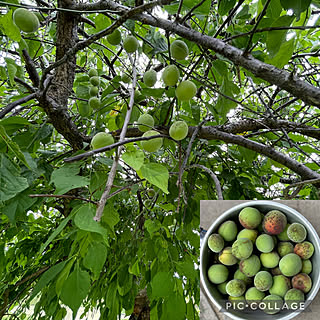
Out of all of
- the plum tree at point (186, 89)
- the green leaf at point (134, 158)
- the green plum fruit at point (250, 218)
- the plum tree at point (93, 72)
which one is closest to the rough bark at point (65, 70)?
the plum tree at point (93, 72)

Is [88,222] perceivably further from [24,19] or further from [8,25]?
[24,19]

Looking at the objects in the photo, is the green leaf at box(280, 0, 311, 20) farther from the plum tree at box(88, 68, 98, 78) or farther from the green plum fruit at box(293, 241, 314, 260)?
the plum tree at box(88, 68, 98, 78)

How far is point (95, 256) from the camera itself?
1.87 ft

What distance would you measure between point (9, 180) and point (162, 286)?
1.45ft

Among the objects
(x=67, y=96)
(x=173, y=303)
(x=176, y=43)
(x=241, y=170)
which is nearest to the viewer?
(x=173, y=303)

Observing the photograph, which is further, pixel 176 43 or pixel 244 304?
pixel 176 43

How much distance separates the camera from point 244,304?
0.55m

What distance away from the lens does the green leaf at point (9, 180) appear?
58 centimetres

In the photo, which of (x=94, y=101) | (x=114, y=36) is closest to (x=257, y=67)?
(x=114, y=36)

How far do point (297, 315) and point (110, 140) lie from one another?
606 mm

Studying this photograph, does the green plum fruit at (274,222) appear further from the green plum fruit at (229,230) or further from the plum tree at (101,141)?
the plum tree at (101,141)

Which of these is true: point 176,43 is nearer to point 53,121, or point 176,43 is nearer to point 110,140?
point 110,140

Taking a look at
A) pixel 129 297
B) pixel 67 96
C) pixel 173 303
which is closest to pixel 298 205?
pixel 173 303

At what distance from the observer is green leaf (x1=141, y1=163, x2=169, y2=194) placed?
2.11 ft
